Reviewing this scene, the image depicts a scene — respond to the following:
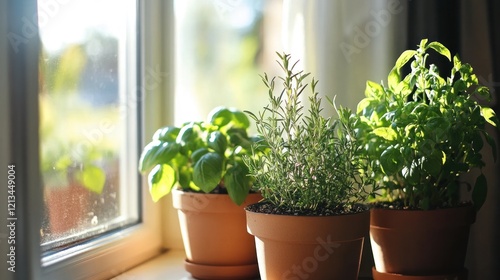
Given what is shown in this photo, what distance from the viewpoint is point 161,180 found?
1394 millimetres

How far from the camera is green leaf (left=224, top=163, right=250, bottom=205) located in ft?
4.20

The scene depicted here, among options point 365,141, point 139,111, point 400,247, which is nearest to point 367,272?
point 400,247

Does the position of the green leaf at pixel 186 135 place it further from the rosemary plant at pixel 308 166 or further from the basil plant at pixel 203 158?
the rosemary plant at pixel 308 166

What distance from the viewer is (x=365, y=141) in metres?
1.25

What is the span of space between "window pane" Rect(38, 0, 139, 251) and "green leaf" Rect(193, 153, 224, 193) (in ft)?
0.94

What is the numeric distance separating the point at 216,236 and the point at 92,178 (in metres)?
0.32

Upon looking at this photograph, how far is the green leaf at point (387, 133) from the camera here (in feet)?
4.00

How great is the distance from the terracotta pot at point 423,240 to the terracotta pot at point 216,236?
0.30m

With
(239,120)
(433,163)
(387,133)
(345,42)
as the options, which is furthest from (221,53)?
(433,163)

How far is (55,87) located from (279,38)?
0.60m


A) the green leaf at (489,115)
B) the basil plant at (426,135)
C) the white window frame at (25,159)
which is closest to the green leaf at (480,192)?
the basil plant at (426,135)

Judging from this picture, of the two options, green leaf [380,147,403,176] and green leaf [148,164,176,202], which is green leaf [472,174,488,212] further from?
green leaf [148,164,176,202]

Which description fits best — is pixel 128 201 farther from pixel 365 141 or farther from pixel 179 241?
pixel 365 141

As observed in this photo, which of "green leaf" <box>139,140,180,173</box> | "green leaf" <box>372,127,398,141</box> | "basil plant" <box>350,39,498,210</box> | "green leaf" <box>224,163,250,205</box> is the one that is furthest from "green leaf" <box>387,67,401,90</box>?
"green leaf" <box>139,140,180,173</box>
